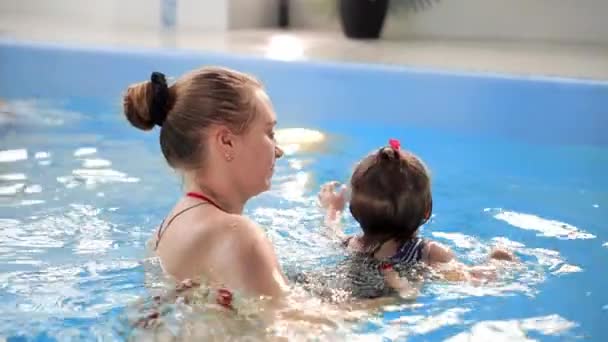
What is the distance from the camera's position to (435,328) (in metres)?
2.10

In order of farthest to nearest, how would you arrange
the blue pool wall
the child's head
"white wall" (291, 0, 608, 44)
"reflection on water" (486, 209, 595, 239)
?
"white wall" (291, 0, 608, 44)
the blue pool wall
"reflection on water" (486, 209, 595, 239)
the child's head

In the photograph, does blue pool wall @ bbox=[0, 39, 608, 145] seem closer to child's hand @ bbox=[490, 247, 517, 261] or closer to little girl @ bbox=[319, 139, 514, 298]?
child's hand @ bbox=[490, 247, 517, 261]

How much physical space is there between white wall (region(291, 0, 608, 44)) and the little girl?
3835 mm

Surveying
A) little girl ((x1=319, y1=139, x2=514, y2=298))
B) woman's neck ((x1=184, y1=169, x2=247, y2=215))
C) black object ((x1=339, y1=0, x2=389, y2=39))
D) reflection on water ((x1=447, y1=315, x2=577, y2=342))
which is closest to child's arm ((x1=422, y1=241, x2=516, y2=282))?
little girl ((x1=319, y1=139, x2=514, y2=298))

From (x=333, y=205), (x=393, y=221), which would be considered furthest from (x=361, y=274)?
(x=333, y=205)

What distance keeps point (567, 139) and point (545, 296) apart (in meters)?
1.76

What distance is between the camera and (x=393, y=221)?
231cm

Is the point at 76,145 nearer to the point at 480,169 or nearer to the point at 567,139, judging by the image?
the point at 480,169

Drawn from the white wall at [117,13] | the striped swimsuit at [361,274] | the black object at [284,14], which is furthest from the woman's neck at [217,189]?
the black object at [284,14]

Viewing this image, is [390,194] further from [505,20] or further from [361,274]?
[505,20]

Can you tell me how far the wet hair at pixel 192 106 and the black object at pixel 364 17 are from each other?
4.10 metres

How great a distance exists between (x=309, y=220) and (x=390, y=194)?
61cm

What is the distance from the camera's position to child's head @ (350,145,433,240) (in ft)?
7.52

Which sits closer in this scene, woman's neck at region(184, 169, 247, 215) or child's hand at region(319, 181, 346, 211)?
woman's neck at region(184, 169, 247, 215)
